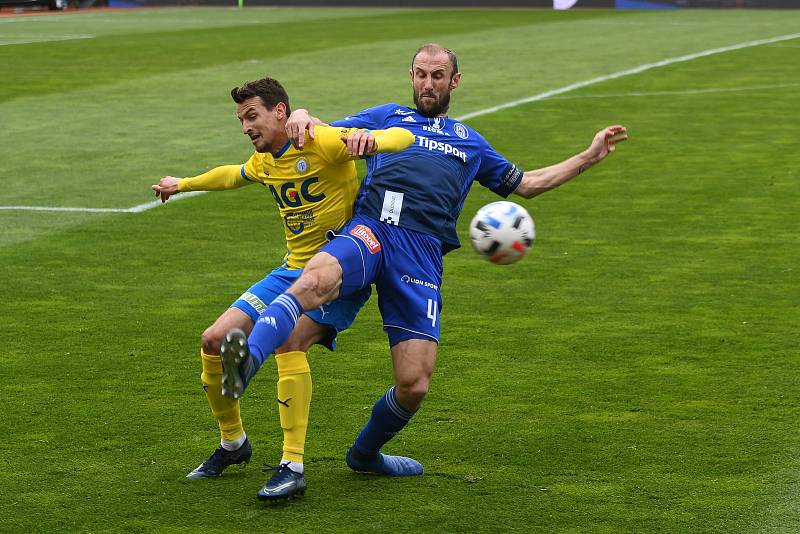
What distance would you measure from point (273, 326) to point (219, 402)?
819 millimetres

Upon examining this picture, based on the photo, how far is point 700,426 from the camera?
7332 mm

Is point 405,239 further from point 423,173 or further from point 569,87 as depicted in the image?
point 569,87

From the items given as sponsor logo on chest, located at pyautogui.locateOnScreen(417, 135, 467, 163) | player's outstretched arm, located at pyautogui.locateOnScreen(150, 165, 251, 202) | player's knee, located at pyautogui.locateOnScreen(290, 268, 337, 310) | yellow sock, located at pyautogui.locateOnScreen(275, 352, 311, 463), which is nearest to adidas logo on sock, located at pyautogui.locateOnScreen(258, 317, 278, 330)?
player's knee, located at pyautogui.locateOnScreen(290, 268, 337, 310)

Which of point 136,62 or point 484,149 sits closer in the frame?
point 484,149

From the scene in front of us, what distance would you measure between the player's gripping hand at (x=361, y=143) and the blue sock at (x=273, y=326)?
0.71 meters

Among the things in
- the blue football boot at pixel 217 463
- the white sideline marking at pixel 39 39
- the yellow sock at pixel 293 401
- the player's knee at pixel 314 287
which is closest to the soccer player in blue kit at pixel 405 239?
the player's knee at pixel 314 287

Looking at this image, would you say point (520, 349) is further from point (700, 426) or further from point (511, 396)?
point (700, 426)

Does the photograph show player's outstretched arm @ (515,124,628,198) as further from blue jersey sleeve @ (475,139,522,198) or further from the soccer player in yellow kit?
the soccer player in yellow kit

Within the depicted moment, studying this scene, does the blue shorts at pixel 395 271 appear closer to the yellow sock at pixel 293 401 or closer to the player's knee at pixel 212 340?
the yellow sock at pixel 293 401

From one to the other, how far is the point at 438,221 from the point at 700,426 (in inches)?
71.5

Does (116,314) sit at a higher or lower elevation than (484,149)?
lower

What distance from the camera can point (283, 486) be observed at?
6.19 metres

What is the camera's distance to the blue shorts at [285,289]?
6.45m

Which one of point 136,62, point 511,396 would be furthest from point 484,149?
point 136,62
